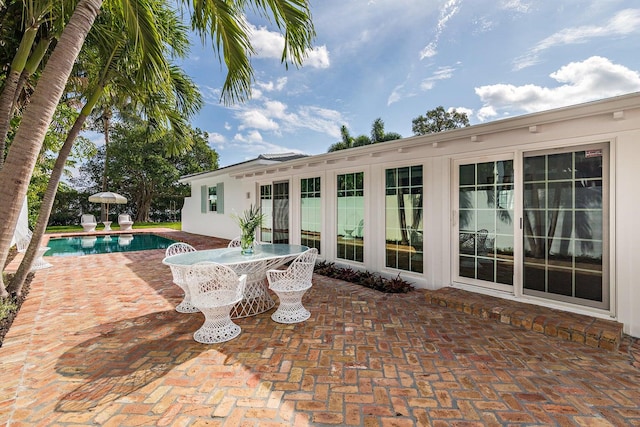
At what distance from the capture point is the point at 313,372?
2.98 meters

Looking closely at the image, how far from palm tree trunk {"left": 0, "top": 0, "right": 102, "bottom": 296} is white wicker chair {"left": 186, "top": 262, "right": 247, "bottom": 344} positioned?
1706 mm

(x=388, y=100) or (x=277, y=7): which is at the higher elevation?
(x=388, y=100)

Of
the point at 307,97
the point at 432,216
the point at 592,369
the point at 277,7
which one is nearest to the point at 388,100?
the point at 307,97

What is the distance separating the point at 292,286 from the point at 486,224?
11.7ft

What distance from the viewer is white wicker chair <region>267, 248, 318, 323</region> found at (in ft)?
14.0

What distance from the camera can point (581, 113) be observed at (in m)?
3.82

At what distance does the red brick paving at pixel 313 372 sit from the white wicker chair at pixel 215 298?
0.16 m

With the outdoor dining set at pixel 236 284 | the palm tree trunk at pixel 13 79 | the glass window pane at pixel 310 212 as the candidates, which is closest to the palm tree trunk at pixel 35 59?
the palm tree trunk at pixel 13 79

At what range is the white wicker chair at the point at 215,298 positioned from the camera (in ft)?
11.8

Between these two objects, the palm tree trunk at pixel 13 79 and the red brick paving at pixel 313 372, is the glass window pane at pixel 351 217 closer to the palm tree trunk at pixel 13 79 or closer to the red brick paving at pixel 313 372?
the red brick paving at pixel 313 372

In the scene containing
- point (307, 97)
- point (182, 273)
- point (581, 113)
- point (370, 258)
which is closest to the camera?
point (581, 113)

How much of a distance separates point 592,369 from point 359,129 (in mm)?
32249

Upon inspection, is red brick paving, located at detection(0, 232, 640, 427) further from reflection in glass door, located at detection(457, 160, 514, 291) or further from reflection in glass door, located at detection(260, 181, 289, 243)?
reflection in glass door, located at detection(260, 181, 289, 243)

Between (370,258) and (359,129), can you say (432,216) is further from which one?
(359,129)
